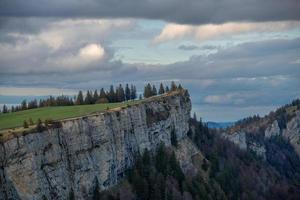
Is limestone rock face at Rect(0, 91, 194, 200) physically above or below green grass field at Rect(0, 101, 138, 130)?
below

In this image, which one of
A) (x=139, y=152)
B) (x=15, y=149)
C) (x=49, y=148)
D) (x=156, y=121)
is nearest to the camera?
(x=15, y=149)

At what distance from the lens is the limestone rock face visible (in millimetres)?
127062

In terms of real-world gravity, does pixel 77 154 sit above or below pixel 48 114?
below

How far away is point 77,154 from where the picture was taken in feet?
474

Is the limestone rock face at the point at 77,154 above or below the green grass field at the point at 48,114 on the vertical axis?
below

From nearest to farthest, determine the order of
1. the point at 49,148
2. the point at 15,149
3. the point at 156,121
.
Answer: the point at 15,149
the point at 49,148
the point at 156,121

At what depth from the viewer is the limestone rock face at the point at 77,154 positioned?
417 feet

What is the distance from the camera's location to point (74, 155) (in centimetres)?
14325

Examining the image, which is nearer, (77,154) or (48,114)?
(77,154)

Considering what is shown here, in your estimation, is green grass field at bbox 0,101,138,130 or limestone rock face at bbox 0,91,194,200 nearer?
limestone rock face at bbox 0,91,194,200

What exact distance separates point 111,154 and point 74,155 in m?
16.4

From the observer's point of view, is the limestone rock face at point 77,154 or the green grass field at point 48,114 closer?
the limestone rock face at point 77,154

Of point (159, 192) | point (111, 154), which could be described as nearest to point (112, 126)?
point (111, 154)

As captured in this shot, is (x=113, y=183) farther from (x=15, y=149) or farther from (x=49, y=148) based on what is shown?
(x=15, y=149)
